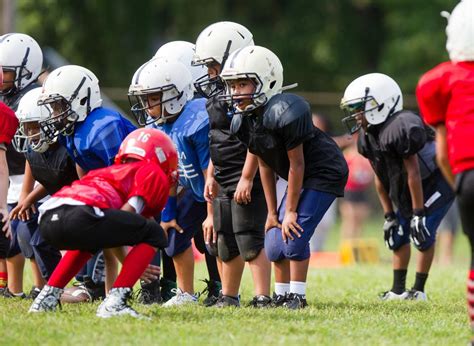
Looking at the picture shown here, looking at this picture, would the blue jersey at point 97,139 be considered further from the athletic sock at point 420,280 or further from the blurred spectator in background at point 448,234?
the blurred spectator in background at point 448,234

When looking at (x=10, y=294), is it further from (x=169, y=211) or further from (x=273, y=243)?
(x=273, y=243)

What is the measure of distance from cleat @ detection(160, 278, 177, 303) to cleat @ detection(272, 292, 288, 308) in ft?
3.36

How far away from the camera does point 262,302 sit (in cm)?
687

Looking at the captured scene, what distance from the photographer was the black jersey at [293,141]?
659 cm

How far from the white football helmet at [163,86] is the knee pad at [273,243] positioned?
1.16 metres

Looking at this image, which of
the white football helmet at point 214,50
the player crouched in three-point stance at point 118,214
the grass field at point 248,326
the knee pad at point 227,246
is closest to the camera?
the grass field at point 248,326

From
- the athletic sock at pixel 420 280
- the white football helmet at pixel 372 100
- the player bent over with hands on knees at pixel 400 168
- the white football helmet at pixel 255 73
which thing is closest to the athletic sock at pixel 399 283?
the player bent over with hands on knees at pixel 400 168

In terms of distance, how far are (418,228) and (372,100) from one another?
1028 mm

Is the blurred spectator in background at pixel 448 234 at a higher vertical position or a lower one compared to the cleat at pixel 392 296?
lower

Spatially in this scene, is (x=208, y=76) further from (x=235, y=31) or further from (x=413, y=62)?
(x=413, y=62)

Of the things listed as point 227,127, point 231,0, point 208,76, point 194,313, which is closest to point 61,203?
point 194,313

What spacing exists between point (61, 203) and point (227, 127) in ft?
5.01

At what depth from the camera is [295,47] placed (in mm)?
25422

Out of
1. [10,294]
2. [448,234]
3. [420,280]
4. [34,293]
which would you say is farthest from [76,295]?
[448,234]
